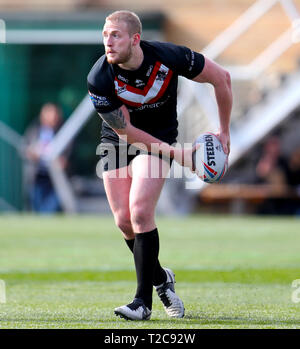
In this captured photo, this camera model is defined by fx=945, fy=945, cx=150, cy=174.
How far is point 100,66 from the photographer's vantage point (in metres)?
6.16

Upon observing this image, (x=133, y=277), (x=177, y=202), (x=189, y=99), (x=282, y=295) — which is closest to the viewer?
(x=282, y=295)

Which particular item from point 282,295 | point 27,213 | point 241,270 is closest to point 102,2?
point 27,213

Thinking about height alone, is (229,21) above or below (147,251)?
above

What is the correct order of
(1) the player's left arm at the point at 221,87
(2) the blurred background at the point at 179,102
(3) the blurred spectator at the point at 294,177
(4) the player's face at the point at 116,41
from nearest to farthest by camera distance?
1. (4) the player's face at the point at 116,41
2. (1) the player's left arm at the point at 221,87
3. (2) the blurred background at the point at 179,102
4. (3) the blurred spectator at the point at 294,177

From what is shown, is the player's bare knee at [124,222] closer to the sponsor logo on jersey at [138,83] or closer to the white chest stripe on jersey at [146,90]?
the white chest stripe on jersey at [146,90]

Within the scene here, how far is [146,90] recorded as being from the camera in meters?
6.23

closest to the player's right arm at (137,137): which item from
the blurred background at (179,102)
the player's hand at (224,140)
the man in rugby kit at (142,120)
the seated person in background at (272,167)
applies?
the man in rugby kit at (142,120)

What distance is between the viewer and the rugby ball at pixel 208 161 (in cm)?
613

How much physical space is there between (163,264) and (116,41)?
4.56 meters

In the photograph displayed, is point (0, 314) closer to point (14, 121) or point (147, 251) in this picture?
point (147, 251)

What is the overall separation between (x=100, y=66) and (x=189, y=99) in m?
10.9

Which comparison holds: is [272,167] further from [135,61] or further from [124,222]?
[135,61]

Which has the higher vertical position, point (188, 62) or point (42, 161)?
point (188, 62)

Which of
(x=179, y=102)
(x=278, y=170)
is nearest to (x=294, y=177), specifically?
(x=278, y=170)
